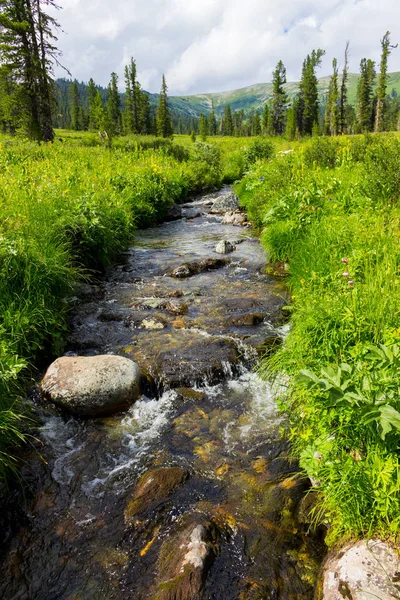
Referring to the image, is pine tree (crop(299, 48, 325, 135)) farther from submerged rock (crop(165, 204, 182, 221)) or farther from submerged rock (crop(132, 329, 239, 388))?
submerged rock (crop(132, 329, 239, 388))

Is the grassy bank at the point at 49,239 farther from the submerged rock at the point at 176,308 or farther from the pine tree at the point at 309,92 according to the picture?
the pine tree at the point at 309,92

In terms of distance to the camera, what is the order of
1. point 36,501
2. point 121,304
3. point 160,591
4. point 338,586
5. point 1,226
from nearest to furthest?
point 338,586
point 160,591
point 36,501
point 1,226
point 121,304

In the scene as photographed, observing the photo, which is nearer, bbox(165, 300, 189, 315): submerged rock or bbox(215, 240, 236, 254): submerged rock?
bbox(165, 300, 189, 315): submerged rock

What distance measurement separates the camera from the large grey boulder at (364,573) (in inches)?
85.8

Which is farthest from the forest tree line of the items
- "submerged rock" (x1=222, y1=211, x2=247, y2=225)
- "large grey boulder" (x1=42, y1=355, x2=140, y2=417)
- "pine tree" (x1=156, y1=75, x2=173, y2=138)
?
"large grey boulder" (x1=42, y1=355, x2=140, y2=417)

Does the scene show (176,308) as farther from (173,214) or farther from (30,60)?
(30,60)

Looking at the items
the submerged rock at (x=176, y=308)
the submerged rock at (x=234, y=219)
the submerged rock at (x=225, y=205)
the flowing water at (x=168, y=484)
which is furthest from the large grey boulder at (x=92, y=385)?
the submerged rock at (x=225, y=205)

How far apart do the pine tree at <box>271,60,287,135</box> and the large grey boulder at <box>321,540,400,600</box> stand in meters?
85.6

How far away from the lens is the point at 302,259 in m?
6.88

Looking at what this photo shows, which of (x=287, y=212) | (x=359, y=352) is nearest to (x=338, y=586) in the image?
(x=359, y=352)

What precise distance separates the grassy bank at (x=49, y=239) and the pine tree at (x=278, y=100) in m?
70.8

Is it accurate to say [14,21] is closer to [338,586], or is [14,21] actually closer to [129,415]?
[129,415]

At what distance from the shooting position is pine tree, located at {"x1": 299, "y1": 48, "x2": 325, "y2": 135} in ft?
227

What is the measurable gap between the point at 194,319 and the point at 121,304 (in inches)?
67.0
